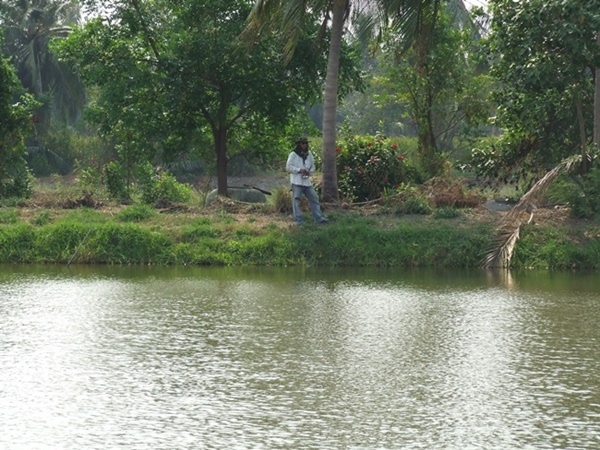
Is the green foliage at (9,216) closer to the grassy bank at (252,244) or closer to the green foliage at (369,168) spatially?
the grassy bank at (252,244)

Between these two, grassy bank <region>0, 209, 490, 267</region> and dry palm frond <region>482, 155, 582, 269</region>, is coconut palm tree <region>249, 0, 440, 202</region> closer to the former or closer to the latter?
grassy bank <region>0, 209, 490, 267</region>

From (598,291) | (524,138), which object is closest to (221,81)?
(524,138)

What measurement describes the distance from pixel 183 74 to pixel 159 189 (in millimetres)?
2437

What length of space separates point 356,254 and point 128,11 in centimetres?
945

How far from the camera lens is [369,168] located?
2272 cm

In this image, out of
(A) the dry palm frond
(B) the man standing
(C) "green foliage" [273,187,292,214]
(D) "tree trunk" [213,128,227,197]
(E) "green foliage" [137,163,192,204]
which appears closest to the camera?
(A) the dry palm frond

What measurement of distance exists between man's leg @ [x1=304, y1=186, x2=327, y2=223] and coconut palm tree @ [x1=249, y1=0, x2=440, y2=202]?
6.04ft

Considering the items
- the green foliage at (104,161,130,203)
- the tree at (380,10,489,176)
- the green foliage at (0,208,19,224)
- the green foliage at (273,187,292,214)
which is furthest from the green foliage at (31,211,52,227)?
the tree at (380,10,489,176)

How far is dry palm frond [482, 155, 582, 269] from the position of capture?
59.0ft

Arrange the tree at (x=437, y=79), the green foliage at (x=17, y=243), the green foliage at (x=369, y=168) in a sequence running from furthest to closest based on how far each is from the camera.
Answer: the tree at (x=437, y=79), the green foliage at (x=369, y=168), the green foliage at (x=17, y=243)

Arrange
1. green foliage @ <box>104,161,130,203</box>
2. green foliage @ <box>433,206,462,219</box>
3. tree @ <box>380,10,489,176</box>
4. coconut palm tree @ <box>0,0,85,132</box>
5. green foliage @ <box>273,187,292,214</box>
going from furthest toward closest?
1. coconut palm tree @ <box>0,0,85,132</box>
2. tree @ <box>380,10,489,176</box>
3. green foliage @ <box>104,161,130,203</box>
4. green foliage @ <box>273,187,292,214</box>
5. green foliage @ <box>433,206,462,219</box>

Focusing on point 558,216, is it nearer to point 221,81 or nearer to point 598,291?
point 598,291

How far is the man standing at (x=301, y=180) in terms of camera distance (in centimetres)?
1961

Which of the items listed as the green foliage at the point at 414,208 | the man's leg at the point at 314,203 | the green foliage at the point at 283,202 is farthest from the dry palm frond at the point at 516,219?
the green foliage at the point at 283,202
